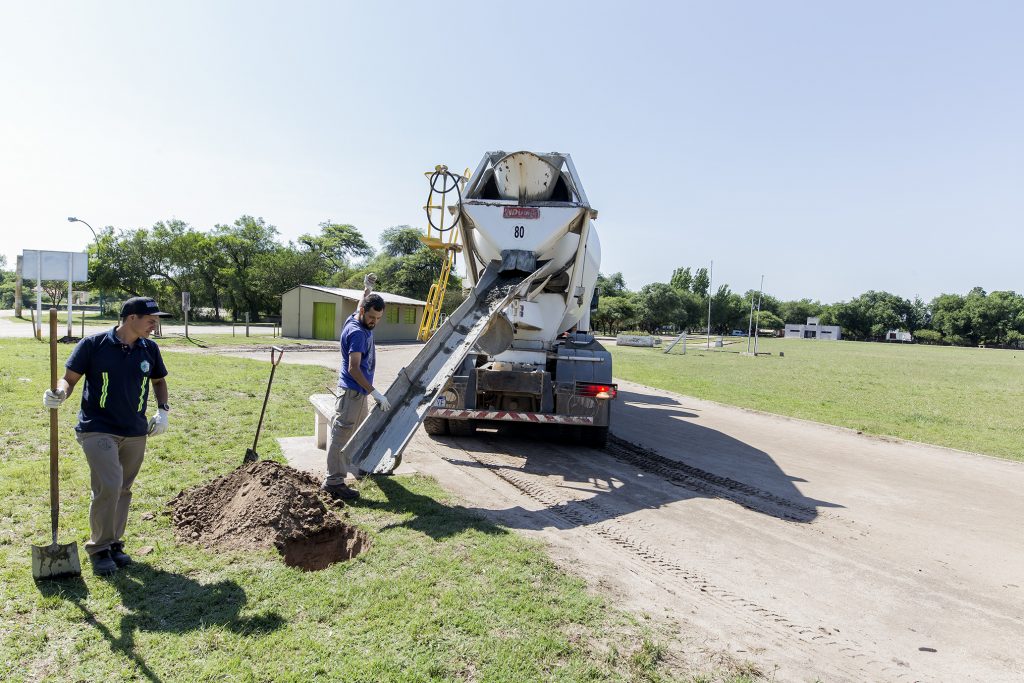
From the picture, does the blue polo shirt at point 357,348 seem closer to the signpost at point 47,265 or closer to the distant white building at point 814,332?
the signpost at point 47,265

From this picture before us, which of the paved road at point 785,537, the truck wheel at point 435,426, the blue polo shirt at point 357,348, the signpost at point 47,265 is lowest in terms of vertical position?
the paved road at point 785,537

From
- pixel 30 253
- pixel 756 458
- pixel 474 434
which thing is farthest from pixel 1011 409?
pixel 30 253

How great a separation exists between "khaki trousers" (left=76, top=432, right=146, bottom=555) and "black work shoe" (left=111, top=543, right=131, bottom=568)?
0.04 metres

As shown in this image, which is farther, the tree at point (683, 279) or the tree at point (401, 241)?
the tree at point (683, 279)

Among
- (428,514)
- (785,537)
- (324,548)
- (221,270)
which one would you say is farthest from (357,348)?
(221,270)

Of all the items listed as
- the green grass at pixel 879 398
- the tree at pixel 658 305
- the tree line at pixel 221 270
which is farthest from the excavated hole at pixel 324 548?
the tree at pixel 658 305

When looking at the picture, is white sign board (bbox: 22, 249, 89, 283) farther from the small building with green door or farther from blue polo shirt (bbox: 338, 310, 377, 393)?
the small building with green door

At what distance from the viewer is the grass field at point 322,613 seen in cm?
293

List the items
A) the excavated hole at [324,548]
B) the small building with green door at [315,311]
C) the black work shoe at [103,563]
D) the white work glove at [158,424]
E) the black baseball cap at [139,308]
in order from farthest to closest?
the small building with green door at [315,311] → the excavated hole at [324,548] → the white work glove at [158,424] → the black baseball cap at [139,308] → the black work shoe at [103,563]

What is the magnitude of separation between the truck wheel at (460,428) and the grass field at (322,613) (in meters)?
3.53

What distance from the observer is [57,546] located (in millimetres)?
3584

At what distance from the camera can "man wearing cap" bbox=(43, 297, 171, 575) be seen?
371cm

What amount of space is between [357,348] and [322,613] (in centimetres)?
247

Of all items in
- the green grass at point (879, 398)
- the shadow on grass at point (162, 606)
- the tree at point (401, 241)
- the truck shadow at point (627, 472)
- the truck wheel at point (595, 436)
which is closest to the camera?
the shadow on grass at point (162, 606)
